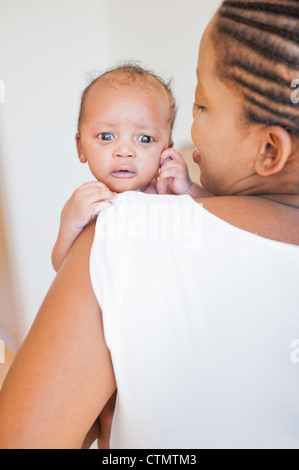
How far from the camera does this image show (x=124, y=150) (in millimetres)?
1053

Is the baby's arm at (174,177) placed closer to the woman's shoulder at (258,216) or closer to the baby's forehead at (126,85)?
the baby's forehead at (126,85)

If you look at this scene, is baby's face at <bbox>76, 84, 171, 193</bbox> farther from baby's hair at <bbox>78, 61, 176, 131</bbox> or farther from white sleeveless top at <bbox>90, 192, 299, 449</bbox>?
white sleeveless top at <bbox>90, 192, 299, 449</bbox>

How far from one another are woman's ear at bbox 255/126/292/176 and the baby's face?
377 mm

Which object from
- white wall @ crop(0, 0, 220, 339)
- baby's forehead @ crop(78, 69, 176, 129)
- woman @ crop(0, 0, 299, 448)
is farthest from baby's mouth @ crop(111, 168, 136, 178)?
white wall @ crop(0, 0, 220, 339)

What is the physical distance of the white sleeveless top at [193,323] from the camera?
25.6 inches

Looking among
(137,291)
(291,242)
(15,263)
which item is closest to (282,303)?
(291,242)

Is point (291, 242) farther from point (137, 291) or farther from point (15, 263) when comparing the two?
point (15, 263)

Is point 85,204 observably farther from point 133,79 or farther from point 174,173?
point 133,79

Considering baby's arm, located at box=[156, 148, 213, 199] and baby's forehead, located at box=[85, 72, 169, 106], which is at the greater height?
baby's forehead, located at box=[85, 72, 169, 106]

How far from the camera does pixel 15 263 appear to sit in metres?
2.27

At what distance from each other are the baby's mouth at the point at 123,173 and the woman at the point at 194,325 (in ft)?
1.21

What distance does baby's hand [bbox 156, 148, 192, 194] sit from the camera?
106cm

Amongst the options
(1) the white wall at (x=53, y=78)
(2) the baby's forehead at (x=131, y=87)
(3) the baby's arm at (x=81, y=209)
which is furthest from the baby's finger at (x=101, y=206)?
(1) the white wall at (x=53, y=78)

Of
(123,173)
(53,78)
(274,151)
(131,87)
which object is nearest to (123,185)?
(123,173)
